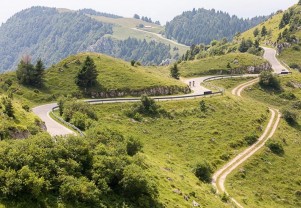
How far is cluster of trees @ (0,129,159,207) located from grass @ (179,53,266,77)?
343ft

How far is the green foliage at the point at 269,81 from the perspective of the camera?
132000mm

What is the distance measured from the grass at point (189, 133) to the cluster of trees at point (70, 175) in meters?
12.2

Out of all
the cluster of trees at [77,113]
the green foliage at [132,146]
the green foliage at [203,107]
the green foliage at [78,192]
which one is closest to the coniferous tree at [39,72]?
the cluster of trees at [77,113]

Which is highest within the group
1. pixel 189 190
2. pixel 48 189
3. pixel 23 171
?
pixel 23 171

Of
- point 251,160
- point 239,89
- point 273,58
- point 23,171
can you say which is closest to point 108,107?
point 251,160

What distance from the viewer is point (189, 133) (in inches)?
3145

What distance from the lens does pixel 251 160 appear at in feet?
241

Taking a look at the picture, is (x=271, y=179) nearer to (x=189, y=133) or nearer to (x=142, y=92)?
(x=189, y=133)

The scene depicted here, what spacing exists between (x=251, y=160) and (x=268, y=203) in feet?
44.2

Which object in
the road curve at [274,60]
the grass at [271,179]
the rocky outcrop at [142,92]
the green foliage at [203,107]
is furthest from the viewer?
the road curve at [274,60]

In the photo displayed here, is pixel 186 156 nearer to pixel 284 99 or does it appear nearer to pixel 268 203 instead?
pixel 268 203

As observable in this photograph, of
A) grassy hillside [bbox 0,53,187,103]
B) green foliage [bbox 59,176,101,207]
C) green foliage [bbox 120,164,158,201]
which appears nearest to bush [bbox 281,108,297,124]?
grassy hillside [bbox 0,53,187,103]

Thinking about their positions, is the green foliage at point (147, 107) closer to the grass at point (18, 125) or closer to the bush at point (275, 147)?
the bush at point (275, 147)

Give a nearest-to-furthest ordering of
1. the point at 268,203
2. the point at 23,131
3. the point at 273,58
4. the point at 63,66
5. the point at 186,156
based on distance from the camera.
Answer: the point at 23,131
the point at 268,203
the point at 186,156
the point at 63,66
the point at 273,58
